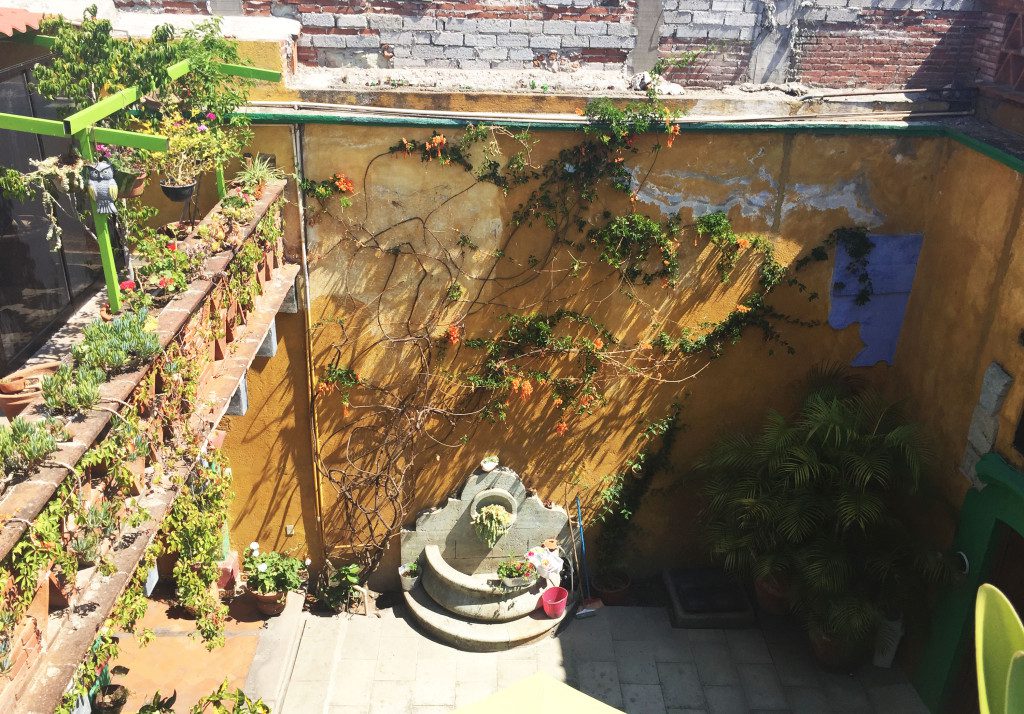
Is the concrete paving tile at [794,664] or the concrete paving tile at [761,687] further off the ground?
the concrete paving tile at [794,664]

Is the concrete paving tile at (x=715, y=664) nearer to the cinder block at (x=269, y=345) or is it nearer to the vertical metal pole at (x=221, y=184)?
the cinder block at (x=269, y=345)

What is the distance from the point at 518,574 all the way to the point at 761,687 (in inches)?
95.5

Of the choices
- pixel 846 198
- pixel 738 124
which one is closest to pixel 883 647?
pixel 846 198

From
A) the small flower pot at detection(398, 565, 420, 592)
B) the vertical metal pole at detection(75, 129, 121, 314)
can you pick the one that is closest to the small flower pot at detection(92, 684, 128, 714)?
the small flower pot at detection(398, 565, 420, 592)

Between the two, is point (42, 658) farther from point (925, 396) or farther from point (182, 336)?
point (925, 396)

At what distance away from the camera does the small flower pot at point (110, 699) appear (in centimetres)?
655

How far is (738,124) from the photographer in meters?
7.65

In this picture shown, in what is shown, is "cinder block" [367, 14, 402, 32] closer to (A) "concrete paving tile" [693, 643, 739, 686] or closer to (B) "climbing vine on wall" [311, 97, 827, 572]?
(B) "climbing vine on wall" [311, 97, 827, 572]

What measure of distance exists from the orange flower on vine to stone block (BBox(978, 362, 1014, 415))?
4.44 meters

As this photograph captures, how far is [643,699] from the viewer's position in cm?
793

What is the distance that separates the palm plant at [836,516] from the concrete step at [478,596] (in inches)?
76.8

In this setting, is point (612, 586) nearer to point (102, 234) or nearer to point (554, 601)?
point (554, 601)

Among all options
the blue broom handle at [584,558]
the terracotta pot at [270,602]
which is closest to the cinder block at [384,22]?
the blue broom handle at [584,558]

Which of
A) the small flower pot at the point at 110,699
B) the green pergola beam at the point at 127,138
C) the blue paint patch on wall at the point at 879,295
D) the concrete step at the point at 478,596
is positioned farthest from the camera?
the concrete step at the point at 478,596
